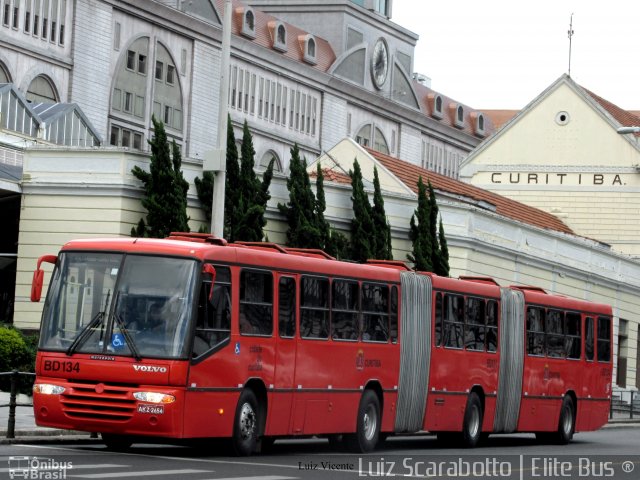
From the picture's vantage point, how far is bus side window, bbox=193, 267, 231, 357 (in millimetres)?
19953

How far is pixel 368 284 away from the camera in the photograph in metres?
24.5

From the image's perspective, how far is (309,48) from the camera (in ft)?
319

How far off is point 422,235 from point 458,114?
76346mm

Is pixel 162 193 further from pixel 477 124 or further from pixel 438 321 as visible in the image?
pixel 477 124

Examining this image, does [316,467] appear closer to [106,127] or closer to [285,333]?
[285,333]

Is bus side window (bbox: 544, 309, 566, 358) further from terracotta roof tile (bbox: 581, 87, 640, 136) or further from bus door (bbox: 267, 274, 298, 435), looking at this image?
terracotta roof tile (bbox: 581, 87, 640, 136)

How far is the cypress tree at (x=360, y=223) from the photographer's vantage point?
41.4 meters

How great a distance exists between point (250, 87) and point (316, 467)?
72.4m

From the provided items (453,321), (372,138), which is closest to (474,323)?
(453,321)

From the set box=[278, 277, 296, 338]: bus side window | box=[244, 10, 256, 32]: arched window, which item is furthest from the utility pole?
box=[244, 10, 256, 32]: arched window

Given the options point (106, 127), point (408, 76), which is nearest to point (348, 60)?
point (408, 76)

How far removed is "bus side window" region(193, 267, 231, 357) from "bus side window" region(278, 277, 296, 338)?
139cm

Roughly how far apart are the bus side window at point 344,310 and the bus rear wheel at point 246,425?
8.65ft

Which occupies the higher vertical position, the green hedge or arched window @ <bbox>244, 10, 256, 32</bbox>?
arched window @ <bbox>244, 10, 256, 32</bbox>
